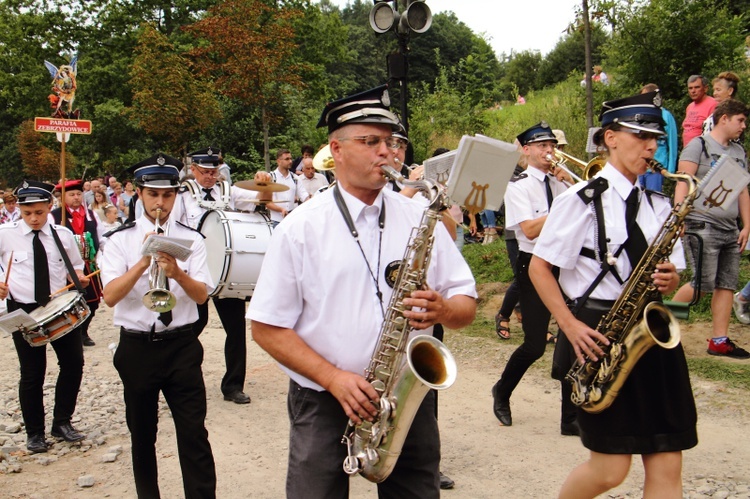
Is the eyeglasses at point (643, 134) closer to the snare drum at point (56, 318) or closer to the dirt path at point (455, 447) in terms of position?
the dirt path at point (455, 447)

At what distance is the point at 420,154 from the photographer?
63.4 ft

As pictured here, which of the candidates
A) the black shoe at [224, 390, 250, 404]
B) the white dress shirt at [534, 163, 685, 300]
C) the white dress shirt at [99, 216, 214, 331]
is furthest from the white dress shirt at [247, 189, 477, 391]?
the black shoe at [224, 390, 250, 404]

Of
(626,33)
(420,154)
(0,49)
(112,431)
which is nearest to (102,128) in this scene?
(0,49)

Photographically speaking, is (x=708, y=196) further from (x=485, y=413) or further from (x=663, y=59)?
(x=663, y=59)

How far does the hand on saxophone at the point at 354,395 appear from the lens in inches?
112

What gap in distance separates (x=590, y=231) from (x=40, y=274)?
4.76 m

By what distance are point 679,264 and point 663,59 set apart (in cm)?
870

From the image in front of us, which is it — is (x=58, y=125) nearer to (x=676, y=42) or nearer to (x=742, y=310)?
(x=742, y=310)

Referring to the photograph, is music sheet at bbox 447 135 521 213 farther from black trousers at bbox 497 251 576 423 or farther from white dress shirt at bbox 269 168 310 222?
white dress shirt at bbox 269 168 310 222

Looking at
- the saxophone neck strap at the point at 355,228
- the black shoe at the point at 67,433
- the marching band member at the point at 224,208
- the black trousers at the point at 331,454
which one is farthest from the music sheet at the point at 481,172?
the black shoe at the point at 67,433

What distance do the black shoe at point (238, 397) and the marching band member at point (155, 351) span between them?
2492 millimetres

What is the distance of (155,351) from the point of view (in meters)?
4.65

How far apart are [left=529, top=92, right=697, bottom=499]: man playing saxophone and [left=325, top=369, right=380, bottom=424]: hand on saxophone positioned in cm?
130

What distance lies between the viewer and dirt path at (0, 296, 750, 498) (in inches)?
203
